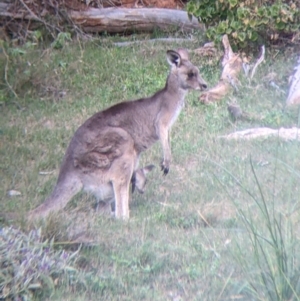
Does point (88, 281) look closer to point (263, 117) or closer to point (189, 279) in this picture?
point (189, 279)

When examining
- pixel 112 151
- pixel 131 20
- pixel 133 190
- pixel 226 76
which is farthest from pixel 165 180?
pixel 131 20

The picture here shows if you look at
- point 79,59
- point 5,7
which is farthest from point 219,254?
point 5,7

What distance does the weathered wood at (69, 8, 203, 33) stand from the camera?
37.7ft

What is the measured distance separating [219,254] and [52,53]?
18.7 ft

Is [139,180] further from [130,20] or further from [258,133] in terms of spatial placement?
[130,20]

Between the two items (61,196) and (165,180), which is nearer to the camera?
(61,196)

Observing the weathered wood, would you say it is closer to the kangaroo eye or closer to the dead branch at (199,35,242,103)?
the dead branch at (199,35,242,103)

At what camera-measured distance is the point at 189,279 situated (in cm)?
540

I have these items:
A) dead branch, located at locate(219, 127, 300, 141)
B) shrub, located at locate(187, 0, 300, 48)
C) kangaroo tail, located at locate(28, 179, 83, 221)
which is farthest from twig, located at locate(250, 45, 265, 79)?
kangaroo tail, located at locate(28, 179, 83, 221)

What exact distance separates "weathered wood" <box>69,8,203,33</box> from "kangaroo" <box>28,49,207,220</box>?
4.42 m

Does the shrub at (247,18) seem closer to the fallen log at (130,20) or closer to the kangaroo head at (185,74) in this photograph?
the fallen log at (130,20)

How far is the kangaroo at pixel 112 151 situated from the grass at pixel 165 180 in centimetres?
21

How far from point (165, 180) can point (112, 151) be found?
945mm

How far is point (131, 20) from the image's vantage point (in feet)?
37.8
